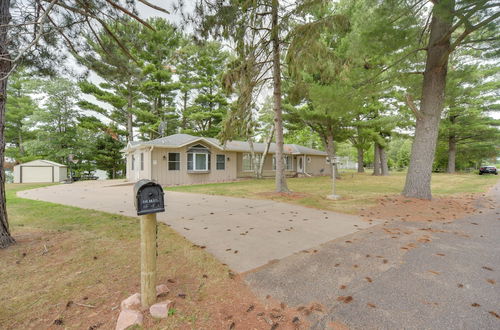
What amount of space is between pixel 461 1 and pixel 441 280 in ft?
17.5

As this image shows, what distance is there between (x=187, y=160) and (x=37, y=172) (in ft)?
44.3

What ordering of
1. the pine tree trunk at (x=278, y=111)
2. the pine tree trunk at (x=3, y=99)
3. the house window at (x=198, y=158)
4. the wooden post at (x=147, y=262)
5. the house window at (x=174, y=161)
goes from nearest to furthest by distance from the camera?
1. the wooden post at (x=147, y=262)
2. the pine tree trunk at (x=3, y=99)
3. the pine tree trunk at (x=278, y=111)
4. the house window at (x=174, y=161)
5. the house window at (x=198, y=158)

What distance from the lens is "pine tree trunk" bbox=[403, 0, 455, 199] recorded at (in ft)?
21.3

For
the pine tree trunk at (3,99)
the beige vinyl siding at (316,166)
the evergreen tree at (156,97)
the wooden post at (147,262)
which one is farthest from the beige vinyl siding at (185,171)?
the wooden post at (147,262)

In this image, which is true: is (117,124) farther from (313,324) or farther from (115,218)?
(313,324)

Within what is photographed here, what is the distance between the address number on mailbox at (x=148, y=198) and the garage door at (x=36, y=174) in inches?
877

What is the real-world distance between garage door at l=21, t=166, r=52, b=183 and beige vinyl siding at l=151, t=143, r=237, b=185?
11.8 m

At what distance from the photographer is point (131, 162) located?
16.3m

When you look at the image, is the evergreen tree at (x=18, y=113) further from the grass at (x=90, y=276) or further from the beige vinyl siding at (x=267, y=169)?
the grass at (x=90, y=276)

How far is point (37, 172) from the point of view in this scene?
17609mm

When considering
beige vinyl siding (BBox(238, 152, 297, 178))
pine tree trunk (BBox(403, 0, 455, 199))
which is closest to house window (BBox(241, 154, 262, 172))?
beige vinyl siding (BBox(238, 152, 297, 178))

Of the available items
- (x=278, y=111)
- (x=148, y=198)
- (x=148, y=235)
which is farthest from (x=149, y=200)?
(x=278, y=111)

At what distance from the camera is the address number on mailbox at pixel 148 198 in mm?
1921

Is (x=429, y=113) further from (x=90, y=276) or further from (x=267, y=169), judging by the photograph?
(x=267, y=169)
